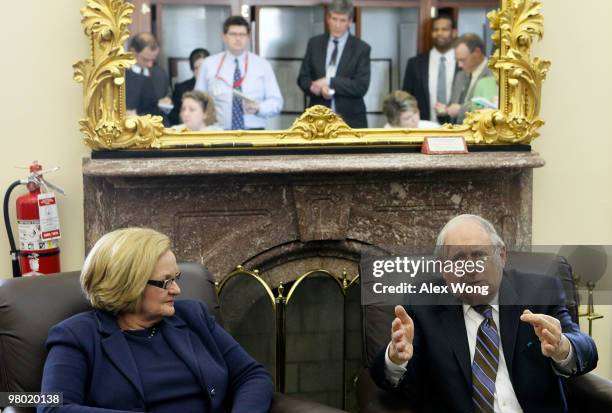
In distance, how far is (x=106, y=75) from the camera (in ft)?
12.0

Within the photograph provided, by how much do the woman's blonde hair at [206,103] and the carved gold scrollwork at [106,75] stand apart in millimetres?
227

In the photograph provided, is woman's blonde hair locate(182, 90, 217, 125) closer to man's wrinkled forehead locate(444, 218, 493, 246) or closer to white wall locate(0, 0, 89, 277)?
white wall locate(0, 0, 89, 277)

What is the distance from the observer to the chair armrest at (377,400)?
276cm

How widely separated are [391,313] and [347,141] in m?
1.06

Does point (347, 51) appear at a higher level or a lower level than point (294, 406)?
higher

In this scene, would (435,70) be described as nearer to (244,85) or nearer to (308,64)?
(308,64)

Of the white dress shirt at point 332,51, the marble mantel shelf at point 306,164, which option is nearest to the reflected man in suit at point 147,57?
the marble mantel shelf at point 306,164

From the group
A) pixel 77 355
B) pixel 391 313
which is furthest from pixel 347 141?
pixel 77 355

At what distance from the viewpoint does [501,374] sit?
104 inches

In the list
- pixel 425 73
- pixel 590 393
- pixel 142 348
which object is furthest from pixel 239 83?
pixel 590 393

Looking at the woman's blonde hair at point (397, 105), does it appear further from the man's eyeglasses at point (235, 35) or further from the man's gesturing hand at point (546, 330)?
the man's gesturing hand at point (546, 330)

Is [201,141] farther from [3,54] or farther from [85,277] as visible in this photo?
[85,277]

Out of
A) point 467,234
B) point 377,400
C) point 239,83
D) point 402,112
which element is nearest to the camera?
point 467,234

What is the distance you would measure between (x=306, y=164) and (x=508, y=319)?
1362 mm
